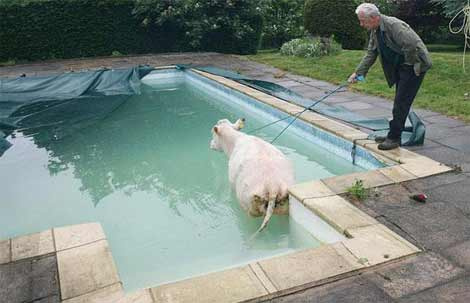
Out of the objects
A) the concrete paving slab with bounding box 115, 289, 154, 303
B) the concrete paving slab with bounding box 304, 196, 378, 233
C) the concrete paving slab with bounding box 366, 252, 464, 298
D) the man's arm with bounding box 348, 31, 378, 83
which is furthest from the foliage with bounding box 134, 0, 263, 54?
the concrete paving slab with bounding box 115, 289, 154, 303

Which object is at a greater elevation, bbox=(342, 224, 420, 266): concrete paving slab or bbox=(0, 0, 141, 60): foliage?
bbox=(0, 0, 141, 60): foliage

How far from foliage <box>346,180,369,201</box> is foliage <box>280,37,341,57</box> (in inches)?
357

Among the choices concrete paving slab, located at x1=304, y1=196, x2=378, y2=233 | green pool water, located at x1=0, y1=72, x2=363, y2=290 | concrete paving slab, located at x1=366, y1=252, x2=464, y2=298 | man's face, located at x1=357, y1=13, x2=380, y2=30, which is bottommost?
green pool water, located at x1=0, y1=72, x2=363, y2=290

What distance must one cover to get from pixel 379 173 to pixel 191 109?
5.57 m

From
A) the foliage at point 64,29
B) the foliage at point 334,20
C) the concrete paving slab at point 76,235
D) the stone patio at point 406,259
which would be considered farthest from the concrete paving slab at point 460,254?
the foliage at point 64,29

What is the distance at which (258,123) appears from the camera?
7.69 metres

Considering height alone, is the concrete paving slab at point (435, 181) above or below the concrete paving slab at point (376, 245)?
above

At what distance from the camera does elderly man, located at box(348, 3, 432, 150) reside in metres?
4.50

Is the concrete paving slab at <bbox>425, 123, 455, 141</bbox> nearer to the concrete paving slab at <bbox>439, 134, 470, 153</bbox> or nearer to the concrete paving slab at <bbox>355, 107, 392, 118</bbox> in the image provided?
the concrete paving slab at <bbox>439, 134, 470, 153</bbox>

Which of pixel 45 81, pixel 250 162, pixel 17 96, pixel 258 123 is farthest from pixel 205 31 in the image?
pixel 250 162

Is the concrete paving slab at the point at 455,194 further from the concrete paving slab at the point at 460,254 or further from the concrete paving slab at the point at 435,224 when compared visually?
the concrete paving slab at the point at 460,254

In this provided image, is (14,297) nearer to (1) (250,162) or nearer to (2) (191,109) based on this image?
(1) (250,162)

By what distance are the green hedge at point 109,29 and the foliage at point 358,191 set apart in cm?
1220

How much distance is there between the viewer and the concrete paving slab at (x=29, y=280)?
2670 mm
